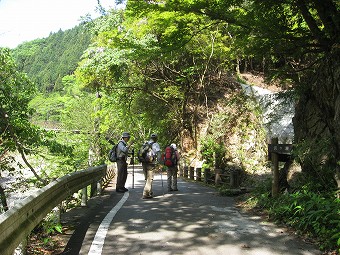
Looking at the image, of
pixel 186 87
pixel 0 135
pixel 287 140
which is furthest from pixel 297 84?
pixel 186 87

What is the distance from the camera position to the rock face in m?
7.55

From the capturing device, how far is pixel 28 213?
13.4ft

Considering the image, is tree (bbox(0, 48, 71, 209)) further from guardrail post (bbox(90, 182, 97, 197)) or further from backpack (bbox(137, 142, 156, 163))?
backpack (bbox(137, 142, 156, 163))

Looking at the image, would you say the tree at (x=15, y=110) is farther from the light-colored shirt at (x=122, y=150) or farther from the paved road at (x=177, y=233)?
the paved road at (x=177, y=233)

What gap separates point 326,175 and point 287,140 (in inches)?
531

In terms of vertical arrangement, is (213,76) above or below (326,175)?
above

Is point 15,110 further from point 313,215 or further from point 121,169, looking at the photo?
point 313,215

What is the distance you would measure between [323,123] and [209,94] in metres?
18.4

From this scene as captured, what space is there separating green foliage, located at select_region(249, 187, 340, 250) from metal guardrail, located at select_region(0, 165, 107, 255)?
163 inches

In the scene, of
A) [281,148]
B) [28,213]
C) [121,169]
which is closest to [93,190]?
[121,169]

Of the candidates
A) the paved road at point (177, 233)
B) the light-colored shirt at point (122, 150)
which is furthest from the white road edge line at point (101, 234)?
the light-colored shirt at point (122, 150)

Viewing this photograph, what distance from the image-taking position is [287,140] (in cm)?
2089

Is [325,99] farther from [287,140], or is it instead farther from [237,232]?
[287,140]

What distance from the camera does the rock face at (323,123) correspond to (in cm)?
755
